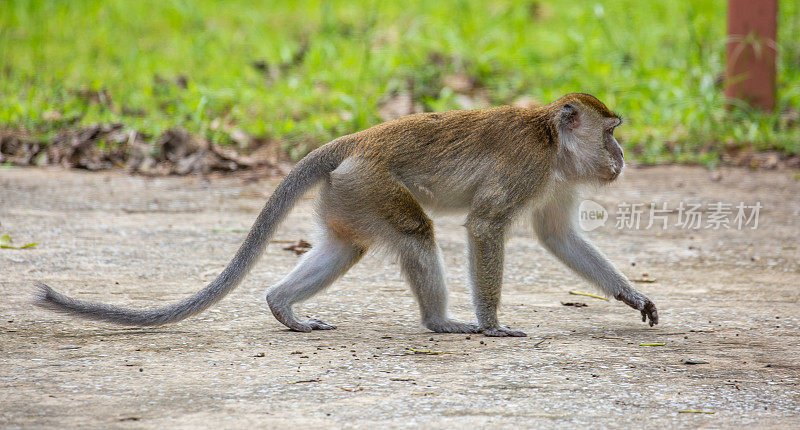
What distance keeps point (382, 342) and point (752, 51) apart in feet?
21.8

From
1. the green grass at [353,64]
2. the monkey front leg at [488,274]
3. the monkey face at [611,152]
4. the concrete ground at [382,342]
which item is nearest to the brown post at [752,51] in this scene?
the green grass at [353,64]

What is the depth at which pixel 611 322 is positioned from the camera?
4.57 metres

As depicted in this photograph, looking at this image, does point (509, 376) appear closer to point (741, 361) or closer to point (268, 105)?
point (741, 361)

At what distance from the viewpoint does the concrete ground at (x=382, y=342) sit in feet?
10.2

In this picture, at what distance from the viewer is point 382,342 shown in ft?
13.0

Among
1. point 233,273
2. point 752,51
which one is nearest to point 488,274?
point 233,273

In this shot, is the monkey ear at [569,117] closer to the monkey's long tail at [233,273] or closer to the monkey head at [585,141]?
the monkey head at [585,141]

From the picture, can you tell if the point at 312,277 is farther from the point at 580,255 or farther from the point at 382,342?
the point at 580,255

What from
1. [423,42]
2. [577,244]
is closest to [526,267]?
[577,244]

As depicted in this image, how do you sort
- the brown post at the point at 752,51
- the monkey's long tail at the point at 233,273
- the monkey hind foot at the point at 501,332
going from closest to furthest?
the monkey's long tail at the point at 233,273, the monkey hind foot at the point at 501,332, the brown post at the point at 752,51

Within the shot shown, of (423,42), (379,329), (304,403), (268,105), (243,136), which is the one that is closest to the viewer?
(304,403)

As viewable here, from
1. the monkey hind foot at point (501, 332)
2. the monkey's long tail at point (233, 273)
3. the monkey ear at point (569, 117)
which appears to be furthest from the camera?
the monkey ear at point (569, 117)

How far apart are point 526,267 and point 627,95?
4.97m

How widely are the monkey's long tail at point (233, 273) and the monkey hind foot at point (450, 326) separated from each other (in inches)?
31.4
